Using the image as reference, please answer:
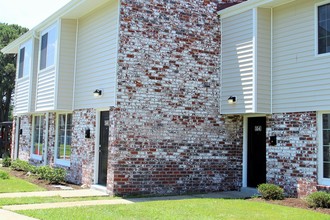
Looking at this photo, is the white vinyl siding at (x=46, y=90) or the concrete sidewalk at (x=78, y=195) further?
the white vinyl siding at (x=46, y=90)

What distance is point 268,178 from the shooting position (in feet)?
38.3

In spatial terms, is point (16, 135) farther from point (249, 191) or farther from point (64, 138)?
point (249, 191)

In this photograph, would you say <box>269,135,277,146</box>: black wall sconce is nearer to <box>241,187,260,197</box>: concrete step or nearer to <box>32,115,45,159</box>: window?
<box>241,187,260,197</box>: concrete step

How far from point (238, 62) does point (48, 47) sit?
726 centimetres

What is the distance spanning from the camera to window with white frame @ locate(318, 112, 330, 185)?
10297 mm

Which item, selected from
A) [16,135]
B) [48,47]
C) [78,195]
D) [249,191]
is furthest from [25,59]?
[249,191]

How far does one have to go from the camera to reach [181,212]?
8.82 meters

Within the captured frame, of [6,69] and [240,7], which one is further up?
[6,69]

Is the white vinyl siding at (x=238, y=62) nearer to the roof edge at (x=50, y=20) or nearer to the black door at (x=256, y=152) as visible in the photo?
the black door at (x=256, y=152)

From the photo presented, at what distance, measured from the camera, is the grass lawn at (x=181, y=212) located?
821 cm

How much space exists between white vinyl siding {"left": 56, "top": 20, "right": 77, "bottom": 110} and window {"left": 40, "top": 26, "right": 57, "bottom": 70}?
1.70 ft

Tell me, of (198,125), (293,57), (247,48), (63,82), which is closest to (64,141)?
(63,82)

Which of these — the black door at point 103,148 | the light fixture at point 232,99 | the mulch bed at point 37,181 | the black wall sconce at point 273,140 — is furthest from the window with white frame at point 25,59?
the black wall sconce at point 273,140

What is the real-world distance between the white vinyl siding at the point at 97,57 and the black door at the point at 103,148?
1.62ft
